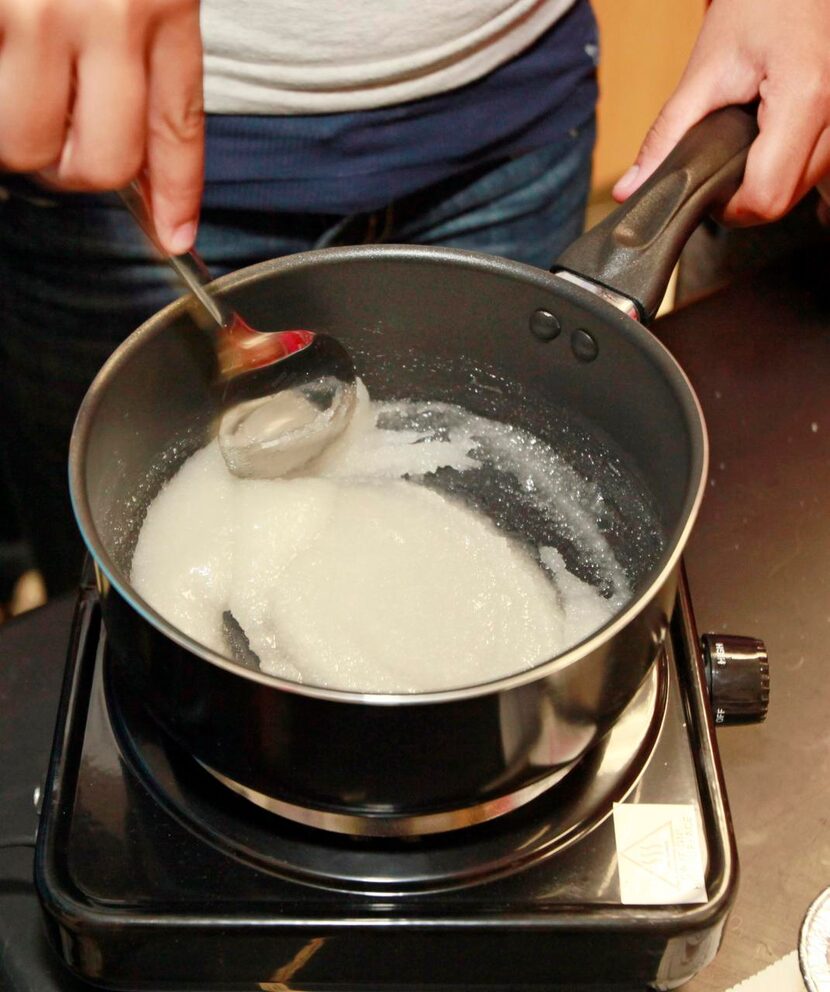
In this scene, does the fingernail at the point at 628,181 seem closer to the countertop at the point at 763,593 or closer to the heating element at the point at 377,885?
the countertop at the point at 763,593

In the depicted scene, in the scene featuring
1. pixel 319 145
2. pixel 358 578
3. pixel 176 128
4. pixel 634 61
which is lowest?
pixel 634 61

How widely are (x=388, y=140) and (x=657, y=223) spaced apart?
336mm

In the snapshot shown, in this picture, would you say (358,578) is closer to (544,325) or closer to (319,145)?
(544,325)

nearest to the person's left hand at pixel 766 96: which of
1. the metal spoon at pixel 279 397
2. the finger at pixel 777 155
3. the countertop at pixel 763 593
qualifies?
the finger at pixel 777 155

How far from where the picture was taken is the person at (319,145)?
1.79 ft

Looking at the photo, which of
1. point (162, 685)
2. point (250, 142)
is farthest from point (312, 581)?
point (250, 142)

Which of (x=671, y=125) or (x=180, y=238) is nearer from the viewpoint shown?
(x=180, y=238)

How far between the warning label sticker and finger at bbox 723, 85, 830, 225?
1.28ft

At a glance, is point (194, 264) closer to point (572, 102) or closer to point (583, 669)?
point (583, 669)

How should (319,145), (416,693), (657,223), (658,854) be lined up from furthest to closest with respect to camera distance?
(319,145) < (657,223) < (658,854) < (416,693)

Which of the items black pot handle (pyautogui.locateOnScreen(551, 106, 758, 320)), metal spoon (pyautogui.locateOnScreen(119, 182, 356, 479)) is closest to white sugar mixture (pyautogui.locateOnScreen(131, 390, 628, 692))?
metal spoon (pyautogui.locateOnScreen(119, 182, 356, 479))

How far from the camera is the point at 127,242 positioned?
3.08 ft

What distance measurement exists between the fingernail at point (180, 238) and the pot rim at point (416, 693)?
0.11 feet

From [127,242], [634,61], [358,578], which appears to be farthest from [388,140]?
[634,61]
